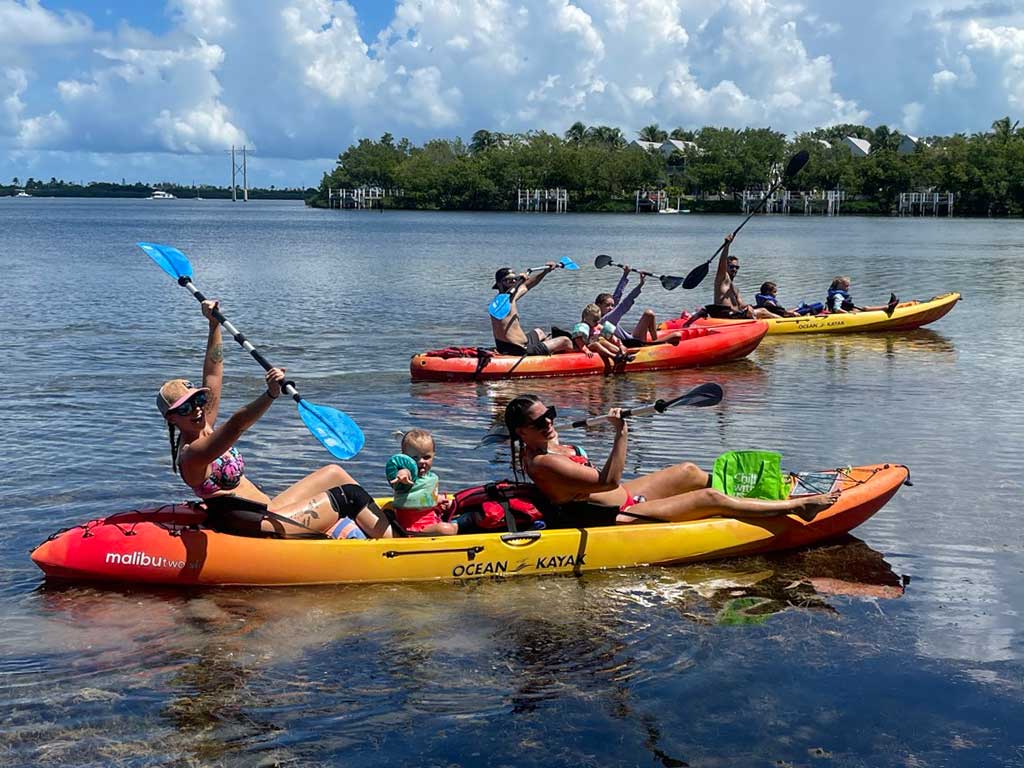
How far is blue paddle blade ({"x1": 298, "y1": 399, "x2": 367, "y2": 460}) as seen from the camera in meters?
7.90

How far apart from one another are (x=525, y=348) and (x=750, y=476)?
25.6 ft

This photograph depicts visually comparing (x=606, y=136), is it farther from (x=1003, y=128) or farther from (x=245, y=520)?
(x=245, y=520)

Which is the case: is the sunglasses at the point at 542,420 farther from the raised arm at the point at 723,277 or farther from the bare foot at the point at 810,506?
the raised arm at the point at 723,277

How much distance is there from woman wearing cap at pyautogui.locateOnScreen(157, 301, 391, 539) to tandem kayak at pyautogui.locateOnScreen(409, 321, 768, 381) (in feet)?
25.4

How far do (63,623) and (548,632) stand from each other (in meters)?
3.12

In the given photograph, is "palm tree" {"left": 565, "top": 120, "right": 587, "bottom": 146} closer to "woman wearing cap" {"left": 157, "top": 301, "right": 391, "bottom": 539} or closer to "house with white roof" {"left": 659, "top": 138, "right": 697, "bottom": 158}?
"house with white roof" {"left": 659, "top": 138, "right": 697, "bottom": 158}

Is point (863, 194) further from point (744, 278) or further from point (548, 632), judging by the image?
point (548, 632)

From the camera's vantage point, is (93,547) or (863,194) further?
(863,194)

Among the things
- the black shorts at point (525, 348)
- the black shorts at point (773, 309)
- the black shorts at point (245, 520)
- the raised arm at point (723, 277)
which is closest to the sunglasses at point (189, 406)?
the black shorts at point (245, 520)

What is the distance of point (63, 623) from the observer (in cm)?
728

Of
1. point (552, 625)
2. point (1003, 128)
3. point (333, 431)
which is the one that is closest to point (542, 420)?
point (552, 625)

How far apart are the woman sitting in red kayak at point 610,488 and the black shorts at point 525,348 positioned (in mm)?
7541

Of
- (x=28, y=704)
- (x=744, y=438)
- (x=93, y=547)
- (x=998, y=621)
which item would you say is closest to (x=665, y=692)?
(x=998, y=621)

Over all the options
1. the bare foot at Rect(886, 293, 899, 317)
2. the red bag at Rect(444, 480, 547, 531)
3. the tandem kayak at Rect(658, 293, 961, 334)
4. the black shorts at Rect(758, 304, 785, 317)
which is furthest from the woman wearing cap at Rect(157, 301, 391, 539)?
the bare foot at Rect(886, 293, 899, 317)
